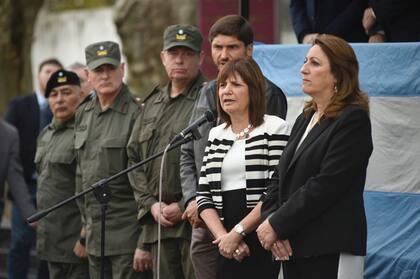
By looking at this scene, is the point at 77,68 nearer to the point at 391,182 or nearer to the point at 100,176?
the point at 100,176

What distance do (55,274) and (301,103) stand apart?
259cm

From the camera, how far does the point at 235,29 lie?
7.17 m

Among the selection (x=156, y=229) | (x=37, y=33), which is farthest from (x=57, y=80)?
(x=37, y=33)

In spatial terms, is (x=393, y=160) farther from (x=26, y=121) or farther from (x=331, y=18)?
(x=26, y=121)

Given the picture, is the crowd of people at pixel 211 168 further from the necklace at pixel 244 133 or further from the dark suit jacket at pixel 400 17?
the dark suit jacket at pixel 400 17

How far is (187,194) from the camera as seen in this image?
727cm

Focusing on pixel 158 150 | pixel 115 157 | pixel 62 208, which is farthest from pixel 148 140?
pixel 62 208

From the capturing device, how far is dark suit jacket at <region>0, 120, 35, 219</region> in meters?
9.77

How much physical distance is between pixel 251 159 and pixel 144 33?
483 inches

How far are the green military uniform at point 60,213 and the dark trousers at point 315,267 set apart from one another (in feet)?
11.0

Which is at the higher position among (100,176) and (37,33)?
(37,33)

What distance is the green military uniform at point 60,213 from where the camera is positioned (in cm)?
912

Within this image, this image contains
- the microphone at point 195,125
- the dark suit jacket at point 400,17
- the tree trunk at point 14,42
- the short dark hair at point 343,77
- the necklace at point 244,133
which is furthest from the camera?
the tree trunk at point 14,42

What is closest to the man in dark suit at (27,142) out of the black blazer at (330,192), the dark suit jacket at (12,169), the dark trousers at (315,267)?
the dark suit jacket at (12,169)
